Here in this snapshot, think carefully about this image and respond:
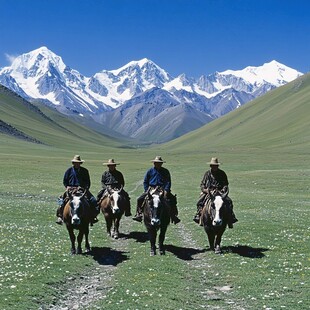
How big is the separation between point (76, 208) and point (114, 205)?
4067 mm

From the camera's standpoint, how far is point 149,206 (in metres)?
21.5

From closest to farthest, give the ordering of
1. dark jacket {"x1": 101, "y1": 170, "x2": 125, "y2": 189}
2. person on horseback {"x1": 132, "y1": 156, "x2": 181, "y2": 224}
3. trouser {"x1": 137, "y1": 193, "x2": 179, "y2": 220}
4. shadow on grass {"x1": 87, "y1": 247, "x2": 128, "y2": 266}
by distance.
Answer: shadow on grass {"x1": 87, "y1": 247, "x2": 128, "y2": 266}
trouser {"x1": 137, "y1": 193, "x2": 179, "y2": 220}
person on horseback {"x1": 132, "y1": 156, "x2": 181, "y2": 224}
dark jacket {"x1": 101, "y1": 170, "x2": 125, "y2": 189}

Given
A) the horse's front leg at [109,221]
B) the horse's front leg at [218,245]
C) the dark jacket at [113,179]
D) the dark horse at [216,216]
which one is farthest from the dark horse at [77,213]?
the horse's front leg at [218,245]

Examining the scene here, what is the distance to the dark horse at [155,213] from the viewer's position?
68.7 ft

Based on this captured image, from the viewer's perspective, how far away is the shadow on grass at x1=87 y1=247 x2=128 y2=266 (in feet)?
68.5

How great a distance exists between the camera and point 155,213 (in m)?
20.9

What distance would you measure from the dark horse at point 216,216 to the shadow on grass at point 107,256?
14.1 feet

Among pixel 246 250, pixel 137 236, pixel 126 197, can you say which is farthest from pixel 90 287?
pixel 137 236

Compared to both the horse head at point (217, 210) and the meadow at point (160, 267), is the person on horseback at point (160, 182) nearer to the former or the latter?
the meadow at point (160, 267)

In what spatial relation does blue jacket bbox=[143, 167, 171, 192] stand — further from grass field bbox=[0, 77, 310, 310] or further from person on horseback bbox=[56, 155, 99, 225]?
grass field bbox=[0, 77, 310, 310]

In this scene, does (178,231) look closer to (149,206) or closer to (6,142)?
(149,206)

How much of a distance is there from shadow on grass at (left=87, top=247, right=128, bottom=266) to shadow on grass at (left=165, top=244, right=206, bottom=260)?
2492 mm

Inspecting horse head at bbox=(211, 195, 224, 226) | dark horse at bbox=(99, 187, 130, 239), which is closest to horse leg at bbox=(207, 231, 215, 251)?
horse head at bbox=(211, 195, 224, 226)

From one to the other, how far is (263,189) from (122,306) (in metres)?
51.5
